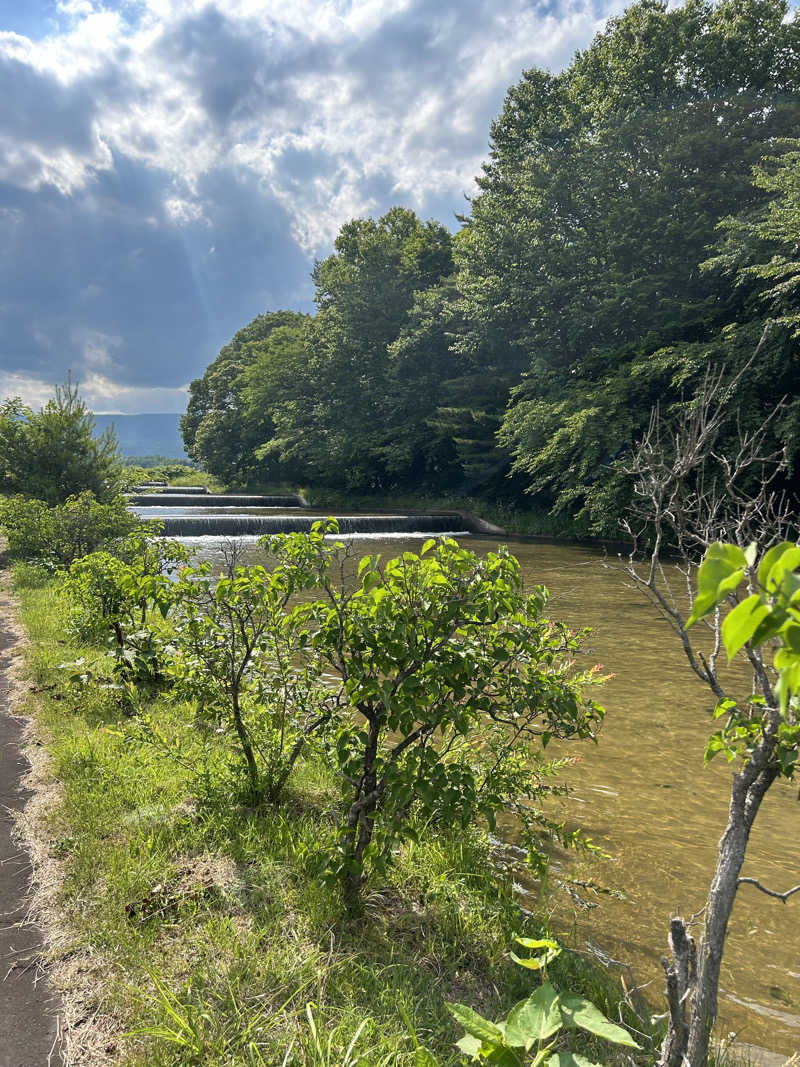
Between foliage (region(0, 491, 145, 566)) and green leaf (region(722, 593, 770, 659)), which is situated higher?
green leaf (region(722, 593, 770, 659))

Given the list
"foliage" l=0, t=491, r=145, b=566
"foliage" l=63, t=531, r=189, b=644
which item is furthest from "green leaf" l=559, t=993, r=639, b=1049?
"foliage" l=0, t=491, r=145, b=566

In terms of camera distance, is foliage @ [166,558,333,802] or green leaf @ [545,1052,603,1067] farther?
foliage @ [166,558,333,802]

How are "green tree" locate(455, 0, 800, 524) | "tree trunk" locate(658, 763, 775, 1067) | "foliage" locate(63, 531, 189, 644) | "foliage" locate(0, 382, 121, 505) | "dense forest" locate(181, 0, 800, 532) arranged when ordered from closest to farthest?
1. "tree trunk" locate(658, 763, 775, 1067)
2. "foliage" locate(63, 531, 189, 644)
3. "foliage" locate(0, 382, 121, 505)
4. "dense forest" locate(181, 0, 800, 532)
5. "green tree" locate(455, 0, 800, 524)

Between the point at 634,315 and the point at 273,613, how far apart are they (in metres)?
21.2

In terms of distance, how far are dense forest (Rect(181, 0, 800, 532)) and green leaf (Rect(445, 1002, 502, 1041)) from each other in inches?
507

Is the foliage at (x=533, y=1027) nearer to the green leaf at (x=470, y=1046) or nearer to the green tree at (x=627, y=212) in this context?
the green leaf at (x=470, y=1046)

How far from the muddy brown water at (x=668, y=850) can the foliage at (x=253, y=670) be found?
1708 millimetres

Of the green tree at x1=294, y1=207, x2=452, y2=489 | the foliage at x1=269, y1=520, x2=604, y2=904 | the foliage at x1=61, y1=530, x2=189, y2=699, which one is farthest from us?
the green tree at x1=294, y1=207, x2=452, y2=489

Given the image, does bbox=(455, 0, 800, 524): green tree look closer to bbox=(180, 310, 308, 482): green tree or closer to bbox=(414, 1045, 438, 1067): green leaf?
bbox=(414, 1045, 438, 1067): green leaf

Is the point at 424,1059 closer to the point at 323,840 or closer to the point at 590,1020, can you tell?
the point at 590,1020

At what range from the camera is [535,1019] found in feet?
4.11

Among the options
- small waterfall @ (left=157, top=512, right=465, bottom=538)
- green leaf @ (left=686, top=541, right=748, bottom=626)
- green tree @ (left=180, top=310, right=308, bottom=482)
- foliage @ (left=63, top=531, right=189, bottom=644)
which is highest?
green tree @ (left=180, top=310, right=308, bottom=482)

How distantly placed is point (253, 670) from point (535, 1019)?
293 cm

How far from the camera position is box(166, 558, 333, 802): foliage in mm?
3451
